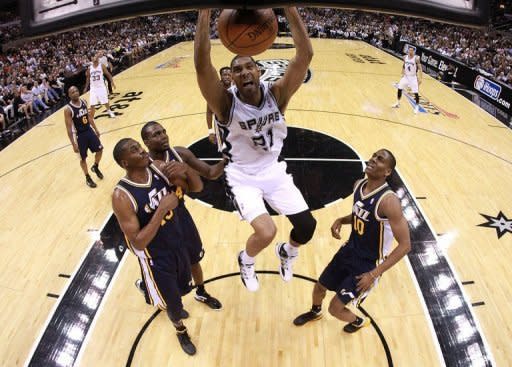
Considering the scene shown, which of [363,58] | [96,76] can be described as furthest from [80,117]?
[363,58]

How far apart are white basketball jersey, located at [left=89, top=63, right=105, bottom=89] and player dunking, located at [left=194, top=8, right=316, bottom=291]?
7585mm

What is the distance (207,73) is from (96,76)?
8027mm

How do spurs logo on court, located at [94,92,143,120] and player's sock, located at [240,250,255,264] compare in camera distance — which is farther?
spurs logo on court, located at [94,92,143,120]

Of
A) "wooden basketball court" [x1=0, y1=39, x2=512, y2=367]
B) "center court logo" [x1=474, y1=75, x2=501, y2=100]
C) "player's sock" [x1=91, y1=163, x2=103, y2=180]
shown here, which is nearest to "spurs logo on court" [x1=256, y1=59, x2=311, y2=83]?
"wooden basketball court" [x1=0, y1=39, x2=512, y2=367]

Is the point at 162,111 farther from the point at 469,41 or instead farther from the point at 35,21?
the point at 469,41

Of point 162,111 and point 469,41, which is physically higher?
point 469,41

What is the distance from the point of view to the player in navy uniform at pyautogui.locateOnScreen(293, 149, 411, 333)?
2816 millimetres

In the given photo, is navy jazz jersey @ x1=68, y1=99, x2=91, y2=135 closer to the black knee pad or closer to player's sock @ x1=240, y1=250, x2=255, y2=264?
player's sock @ x1=240, y1=250, x2=255, y2=264

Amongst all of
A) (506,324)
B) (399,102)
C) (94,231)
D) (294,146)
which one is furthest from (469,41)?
(94,231)

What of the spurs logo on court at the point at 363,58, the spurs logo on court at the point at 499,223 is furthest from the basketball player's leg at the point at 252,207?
the spurs logo on court at the point at 363,58

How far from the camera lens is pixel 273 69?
14109 mm

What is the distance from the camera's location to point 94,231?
541cm

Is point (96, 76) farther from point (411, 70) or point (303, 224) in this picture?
point (303, 224)

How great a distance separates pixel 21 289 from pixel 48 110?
8.15 m
